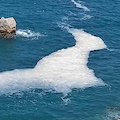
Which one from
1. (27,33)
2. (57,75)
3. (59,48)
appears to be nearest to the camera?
(57,75)

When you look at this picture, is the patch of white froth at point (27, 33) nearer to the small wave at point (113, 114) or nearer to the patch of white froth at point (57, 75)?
the patch of white froth at point (57, 75)

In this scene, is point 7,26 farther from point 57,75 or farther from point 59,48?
point 57,75

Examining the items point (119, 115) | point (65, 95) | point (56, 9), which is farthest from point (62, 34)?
point (119, 115)

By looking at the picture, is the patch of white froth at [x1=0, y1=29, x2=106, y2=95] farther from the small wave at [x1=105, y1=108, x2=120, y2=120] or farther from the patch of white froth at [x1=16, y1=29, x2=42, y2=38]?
the patch of white froth at [x1=16, y1=29, x2=42, y2=38]

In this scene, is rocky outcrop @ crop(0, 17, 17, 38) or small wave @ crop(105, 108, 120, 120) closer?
small wave @ crop(105, 108, 120, 120)

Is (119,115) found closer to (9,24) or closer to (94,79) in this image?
(94,79)

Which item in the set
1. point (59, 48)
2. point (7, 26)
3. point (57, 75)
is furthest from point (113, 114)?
point (7, 26)

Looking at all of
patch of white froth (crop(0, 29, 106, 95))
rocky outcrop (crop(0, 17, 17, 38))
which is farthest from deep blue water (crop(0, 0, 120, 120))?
rocky outcrop (crop(0, 17, 17, 38))
